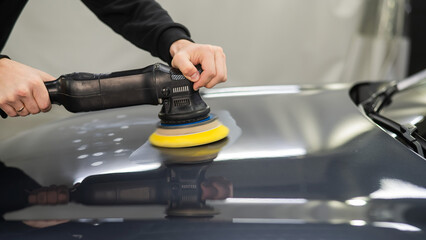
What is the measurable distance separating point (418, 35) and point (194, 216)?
3148 millimetres

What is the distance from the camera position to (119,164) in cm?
77

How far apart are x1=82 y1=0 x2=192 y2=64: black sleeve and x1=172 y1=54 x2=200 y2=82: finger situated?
0.21 m

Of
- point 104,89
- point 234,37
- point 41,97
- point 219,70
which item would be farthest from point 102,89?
point 234,37

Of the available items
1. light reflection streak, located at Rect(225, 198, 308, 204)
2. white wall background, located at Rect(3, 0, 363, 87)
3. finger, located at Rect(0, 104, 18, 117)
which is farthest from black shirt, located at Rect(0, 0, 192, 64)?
white wall background, located at Rect(3, 0, 363, 87)

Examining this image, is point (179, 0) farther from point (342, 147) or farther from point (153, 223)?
point (153, 223)

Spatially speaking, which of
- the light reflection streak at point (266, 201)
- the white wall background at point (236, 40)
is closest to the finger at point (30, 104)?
the light reflection streak at point (266, 201)

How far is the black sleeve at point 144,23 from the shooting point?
1.12 metres

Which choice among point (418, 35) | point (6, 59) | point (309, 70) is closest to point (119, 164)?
point (6, 59)

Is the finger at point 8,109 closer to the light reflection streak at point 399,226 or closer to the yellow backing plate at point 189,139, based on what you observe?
the yellow backing plate at point 189,139

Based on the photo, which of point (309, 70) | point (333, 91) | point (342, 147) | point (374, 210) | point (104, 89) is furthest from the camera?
point (309, 70)

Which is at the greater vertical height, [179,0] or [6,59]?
[179,0]

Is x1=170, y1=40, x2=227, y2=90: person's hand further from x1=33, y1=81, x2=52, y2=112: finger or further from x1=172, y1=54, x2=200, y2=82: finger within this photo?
x1=33, y1=81, x2=52, y2=112: finger

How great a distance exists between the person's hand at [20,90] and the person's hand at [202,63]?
246mm

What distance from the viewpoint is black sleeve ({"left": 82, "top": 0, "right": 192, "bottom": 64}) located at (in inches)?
44.0
